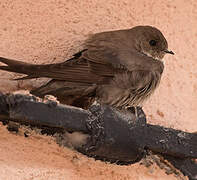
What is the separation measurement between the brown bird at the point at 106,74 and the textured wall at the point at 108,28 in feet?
0.21

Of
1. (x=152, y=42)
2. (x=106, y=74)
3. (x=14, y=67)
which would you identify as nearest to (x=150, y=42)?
(x=152, y=42)

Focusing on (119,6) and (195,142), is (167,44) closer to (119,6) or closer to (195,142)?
(119,6)

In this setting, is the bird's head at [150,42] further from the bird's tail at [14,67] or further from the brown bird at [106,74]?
the bird's tail at [14,67]

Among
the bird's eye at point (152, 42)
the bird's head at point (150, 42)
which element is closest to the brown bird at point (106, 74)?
the bird's head at point (150, 42)

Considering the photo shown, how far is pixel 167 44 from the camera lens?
2365 millimetres

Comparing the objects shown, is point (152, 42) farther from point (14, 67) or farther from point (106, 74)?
point (14, 67)

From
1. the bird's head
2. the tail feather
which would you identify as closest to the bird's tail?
the tail feather

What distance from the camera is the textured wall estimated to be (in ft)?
6.20

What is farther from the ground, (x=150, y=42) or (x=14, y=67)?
(x=14, y=67)

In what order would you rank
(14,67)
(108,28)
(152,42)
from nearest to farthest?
(14,67), (108,28), (152,42)

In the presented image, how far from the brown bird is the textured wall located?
0.21ft

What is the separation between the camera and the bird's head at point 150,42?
232cm

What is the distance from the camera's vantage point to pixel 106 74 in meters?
1.99

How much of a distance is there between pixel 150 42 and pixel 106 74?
26.4 inches
